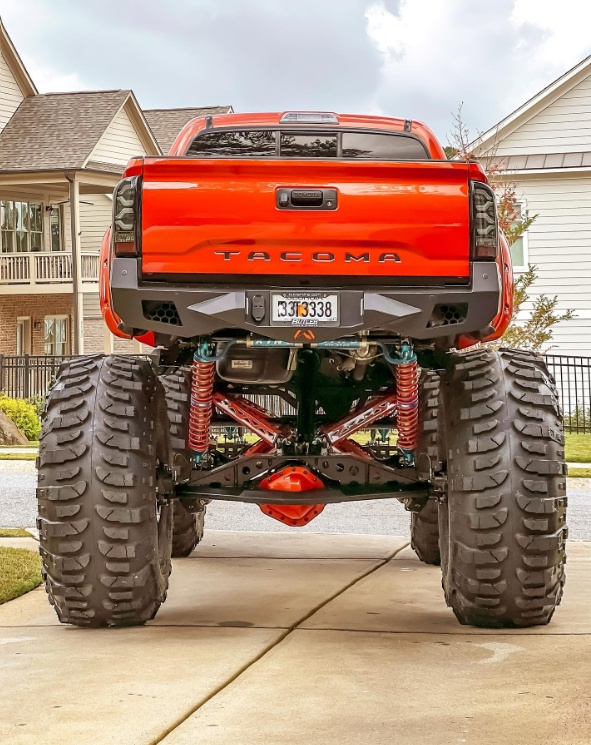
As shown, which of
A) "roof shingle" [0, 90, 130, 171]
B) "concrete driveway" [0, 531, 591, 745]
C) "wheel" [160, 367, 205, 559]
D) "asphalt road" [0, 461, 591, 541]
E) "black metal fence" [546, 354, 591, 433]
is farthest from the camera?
"roof shingle" [0, 90, 130, 171]

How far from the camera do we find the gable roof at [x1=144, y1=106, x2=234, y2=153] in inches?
1656

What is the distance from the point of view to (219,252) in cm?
597

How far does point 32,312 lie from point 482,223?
105 ft

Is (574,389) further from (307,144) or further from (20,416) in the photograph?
(307,144)

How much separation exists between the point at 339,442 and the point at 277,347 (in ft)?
3.86

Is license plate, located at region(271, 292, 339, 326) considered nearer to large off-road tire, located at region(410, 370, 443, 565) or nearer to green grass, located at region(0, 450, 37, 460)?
large off-road tire, located at region(410, 370, 443, 565)

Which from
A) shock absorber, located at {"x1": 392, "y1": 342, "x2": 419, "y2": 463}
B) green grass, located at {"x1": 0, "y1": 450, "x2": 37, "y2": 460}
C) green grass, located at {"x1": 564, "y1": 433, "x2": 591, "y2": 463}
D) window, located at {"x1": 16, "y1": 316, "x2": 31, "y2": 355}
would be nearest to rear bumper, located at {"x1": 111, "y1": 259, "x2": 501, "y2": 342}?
shock absorber, located at {"x1": 392, "y1": 342, "x2": 419, "y2": 463}

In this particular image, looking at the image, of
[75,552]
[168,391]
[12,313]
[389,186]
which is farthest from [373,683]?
[12,313]

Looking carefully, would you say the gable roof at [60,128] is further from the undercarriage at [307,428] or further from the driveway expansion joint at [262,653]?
the undercarriage at [307,428]

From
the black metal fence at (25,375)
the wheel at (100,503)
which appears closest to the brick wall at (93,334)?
the black metal fence at (25,375)

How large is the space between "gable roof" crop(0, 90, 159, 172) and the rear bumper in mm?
28591

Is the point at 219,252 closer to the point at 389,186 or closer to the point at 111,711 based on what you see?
the point at 389,186

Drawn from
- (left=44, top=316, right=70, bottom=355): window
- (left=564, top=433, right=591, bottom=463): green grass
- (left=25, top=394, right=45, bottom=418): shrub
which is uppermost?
(left=44, top=316, right=70, bottom=355): window

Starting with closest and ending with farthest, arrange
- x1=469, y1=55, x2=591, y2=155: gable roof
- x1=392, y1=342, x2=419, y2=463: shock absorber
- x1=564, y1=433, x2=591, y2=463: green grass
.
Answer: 1. x1=392, y1=342, x2=419, y2=463: shock absorber
2. x1=564, y1=433, x2=591, y2=463: green grass
3. x1=469, y1=55, x2=591, y2=155: gable roof
